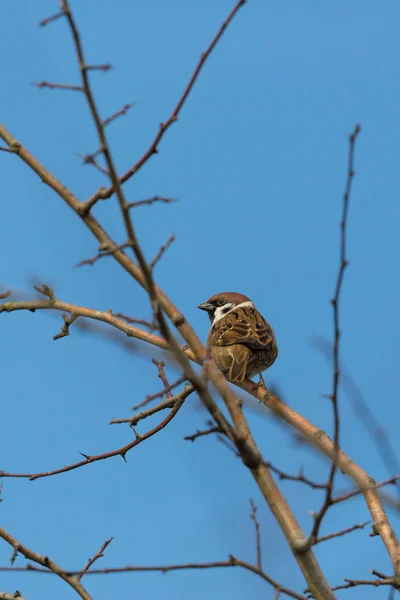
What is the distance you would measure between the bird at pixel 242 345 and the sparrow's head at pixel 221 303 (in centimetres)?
46

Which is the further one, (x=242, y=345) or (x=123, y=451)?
(x=242, y=345)

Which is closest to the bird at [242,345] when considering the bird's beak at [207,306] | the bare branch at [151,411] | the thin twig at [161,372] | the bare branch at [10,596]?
the bird's beak at [207,306]

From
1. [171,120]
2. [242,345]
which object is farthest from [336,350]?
[242,345]

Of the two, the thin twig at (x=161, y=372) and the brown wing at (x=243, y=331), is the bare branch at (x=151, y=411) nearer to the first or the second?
the thin twig at (x=161, y=372)

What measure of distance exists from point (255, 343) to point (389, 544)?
11.6 ft

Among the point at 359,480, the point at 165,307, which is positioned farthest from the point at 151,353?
the point at 165,307

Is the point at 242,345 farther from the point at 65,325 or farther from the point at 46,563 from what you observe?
the point at 46,563

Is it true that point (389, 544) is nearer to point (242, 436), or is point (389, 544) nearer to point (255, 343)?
point (242, 436)

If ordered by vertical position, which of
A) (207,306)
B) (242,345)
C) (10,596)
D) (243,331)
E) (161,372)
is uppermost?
(207,306)

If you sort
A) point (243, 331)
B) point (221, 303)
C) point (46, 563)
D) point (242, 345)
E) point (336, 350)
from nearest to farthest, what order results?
point (336, 350) < point (46, 563) < point (242, 345) < point (243, 331) < point (221, 303)

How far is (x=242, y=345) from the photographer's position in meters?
7.07

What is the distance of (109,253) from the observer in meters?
2.69

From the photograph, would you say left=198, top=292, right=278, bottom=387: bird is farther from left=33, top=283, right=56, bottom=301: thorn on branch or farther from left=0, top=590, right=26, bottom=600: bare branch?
left=0, top=590, right=26, bottom=600: bare branch

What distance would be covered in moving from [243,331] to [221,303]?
4.44 ft
